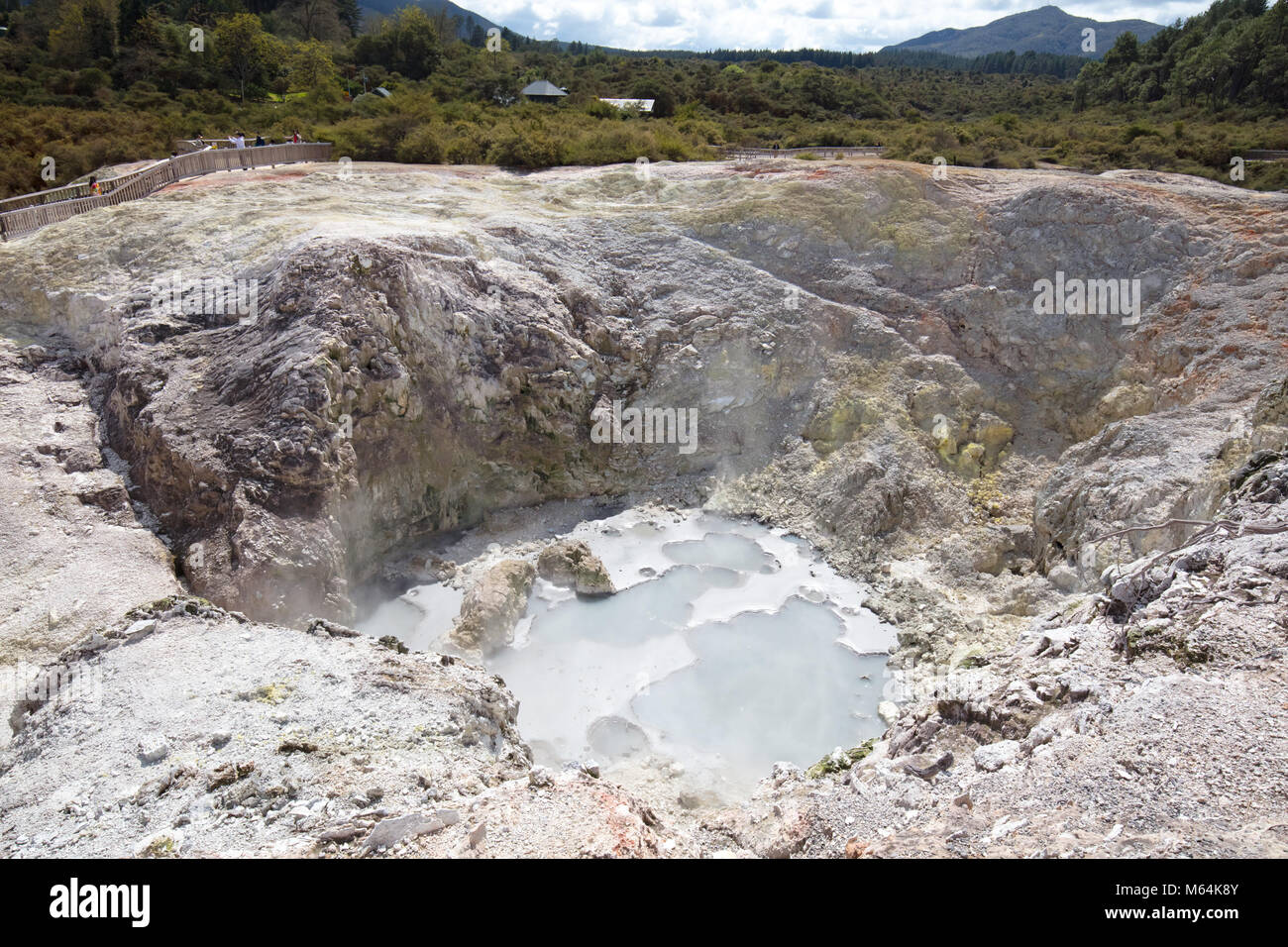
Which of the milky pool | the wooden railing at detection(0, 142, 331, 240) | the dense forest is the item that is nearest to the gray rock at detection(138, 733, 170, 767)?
the milky pool

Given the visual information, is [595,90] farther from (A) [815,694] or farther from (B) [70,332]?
(A) [815,694]

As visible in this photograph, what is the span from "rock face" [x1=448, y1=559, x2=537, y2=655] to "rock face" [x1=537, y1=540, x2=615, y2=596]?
21.4 inches

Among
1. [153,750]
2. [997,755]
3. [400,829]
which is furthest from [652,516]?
[400,829]

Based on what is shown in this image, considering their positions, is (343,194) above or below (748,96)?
below

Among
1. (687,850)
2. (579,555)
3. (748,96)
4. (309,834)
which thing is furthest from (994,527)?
(748,96)

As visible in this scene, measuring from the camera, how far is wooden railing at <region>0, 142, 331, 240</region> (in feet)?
53.6

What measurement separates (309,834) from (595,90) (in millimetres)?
50670

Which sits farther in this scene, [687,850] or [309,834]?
[687,850]

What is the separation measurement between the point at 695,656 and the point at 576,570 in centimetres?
271

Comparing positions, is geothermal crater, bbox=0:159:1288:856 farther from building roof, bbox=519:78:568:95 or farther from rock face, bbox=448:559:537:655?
building roof, bbox=519:78:568:95

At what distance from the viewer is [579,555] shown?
13.0m

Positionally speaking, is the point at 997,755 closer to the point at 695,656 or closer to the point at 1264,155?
the point at 695,656

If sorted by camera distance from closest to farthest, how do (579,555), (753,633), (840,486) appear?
(753,633) < (579,555) < (840,486)

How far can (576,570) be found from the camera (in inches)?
509
